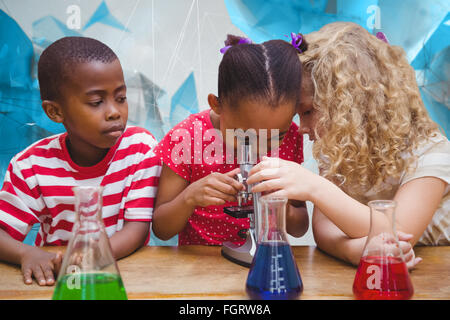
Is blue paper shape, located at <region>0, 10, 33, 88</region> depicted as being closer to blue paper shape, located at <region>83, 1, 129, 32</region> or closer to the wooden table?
blue paper shape, located at <region>83, 1, 129, 32</region>

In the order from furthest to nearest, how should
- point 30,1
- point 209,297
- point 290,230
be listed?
point 30,1, point 290,230, point 209,297

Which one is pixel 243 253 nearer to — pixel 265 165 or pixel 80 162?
pixel 265 165

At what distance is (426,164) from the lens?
103cm

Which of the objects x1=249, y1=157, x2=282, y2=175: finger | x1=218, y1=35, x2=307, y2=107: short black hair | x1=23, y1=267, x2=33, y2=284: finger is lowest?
x1=23, y1=267, x2=33, y2=284: finger

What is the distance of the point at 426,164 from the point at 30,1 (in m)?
1.71

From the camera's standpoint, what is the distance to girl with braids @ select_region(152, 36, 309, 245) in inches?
37.6

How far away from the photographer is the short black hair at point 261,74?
0.95 metres

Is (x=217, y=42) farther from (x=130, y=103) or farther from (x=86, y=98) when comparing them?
(x=86, y=98)

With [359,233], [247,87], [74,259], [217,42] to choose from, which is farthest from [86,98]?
[217,42]

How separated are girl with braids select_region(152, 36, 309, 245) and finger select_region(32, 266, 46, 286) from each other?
0.37m

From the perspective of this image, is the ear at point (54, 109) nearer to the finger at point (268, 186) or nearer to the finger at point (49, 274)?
the finger at point (49, 274)

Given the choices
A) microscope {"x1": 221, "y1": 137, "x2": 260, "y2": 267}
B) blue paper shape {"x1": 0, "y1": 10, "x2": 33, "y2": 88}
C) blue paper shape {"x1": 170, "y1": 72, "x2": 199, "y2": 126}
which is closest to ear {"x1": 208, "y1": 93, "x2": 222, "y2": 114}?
microscope {"x1": 221, "y1": 137, "x2": 260, "y2": 267}

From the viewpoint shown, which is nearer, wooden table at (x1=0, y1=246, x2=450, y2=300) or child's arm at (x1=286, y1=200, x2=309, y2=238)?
wooden table at (x1=0, y1=246, x2=450, y2=300)

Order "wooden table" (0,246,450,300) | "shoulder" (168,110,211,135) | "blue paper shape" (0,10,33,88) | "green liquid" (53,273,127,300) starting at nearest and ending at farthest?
"green liquid" (53,273,127,300)
"wooden table" (0,246,450,300)
"shoulder" (168,110,211,135)
"blue paper shape" (0,10,33,88)
